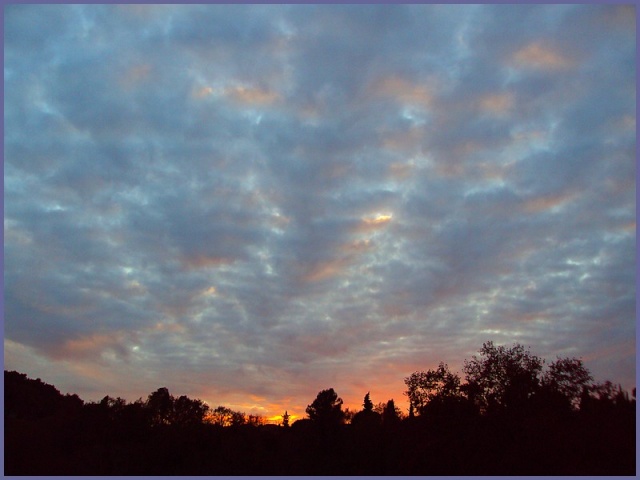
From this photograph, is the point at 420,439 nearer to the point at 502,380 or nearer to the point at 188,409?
the point at 502,380

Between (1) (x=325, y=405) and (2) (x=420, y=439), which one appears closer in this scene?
(2) (x=420, y=439)

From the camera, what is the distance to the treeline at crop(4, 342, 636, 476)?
94.2ft

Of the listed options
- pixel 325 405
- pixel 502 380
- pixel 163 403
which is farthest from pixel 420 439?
pixel 163 403

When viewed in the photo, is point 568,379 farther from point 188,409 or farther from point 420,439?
point 188,409

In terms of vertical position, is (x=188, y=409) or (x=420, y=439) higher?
(x=188, y=409)

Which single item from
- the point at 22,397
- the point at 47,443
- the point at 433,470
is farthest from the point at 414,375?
the point at 22,397

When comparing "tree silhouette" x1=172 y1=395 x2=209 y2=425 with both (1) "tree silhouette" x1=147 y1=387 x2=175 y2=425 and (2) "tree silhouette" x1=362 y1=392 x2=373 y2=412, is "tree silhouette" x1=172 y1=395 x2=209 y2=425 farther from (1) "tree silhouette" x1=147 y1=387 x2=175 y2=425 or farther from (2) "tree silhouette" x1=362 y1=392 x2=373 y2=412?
(2) "tree silhouette" x1=362 y1=392 x2=373 y2=412

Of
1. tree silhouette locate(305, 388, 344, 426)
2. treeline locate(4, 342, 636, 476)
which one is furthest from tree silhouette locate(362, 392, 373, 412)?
treeline locate(4, 342, 636, 476)

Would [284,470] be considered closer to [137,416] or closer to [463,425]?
[463,425]

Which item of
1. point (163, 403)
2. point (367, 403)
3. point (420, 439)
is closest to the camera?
point (420, 439)

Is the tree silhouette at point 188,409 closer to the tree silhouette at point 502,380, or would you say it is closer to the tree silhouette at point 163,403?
the tree silhouette at point 163,403

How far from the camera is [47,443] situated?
1485 inches

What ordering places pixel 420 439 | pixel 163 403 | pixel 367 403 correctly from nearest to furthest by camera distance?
pixel 420 439
pixel 163 403
pixel 367 403

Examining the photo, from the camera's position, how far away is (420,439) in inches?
1366
